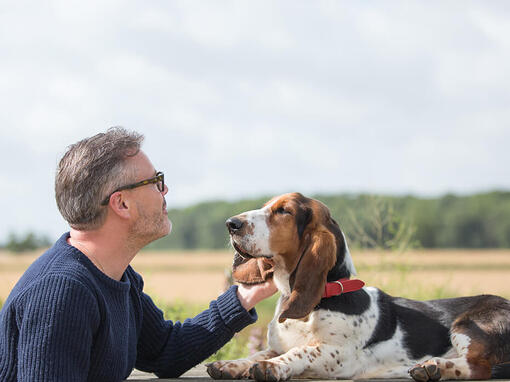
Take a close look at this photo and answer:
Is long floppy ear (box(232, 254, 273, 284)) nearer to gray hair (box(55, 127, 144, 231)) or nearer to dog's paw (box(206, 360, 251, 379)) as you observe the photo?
dog's paw (box(206, 360, 251, 379))

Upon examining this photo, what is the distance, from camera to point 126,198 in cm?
328

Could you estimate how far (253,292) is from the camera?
153 inches

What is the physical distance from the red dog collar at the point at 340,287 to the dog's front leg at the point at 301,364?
11.5 inches

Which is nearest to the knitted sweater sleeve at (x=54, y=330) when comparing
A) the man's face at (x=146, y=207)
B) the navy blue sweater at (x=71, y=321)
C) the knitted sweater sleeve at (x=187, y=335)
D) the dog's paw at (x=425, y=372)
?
the navy blue sweater at (x=71, y=321)

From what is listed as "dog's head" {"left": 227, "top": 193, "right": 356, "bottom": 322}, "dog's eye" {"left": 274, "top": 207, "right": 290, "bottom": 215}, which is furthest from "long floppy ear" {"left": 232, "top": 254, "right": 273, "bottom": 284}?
"dog's eye" {"left": 274, "top": 207, "right": 290, "bottom": 215}

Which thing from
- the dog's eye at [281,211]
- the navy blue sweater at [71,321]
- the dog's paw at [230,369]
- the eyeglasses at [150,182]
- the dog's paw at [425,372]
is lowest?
the dog's paw at [230,369]

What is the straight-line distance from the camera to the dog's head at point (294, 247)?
3.59 m

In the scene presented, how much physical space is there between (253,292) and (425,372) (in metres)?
1.07

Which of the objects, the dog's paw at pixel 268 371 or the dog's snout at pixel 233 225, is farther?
the dog's snout at pixel 233 225

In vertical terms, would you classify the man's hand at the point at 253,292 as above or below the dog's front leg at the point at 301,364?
above

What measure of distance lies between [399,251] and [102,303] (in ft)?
17.4

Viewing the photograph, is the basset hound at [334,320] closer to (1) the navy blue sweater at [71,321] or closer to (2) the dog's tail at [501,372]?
(2) the dog's tail at [501,372]

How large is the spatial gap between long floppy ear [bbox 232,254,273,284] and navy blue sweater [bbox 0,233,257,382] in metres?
0.13

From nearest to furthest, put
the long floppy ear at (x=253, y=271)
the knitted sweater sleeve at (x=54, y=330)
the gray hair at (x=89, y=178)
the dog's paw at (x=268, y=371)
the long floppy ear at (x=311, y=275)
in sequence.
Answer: the knitted sweater sleeve at (x=54, y=330), the gray hair at (x=89, y=178), the dog's paw at (x=268, y=371), the long floppy ear at (x=311, y=275), the long floppy ear at (x=253, y=271)
